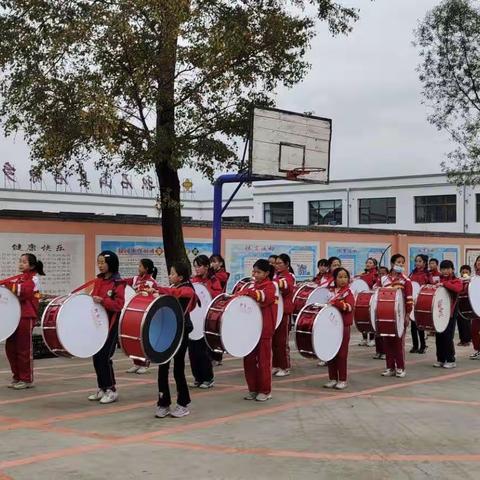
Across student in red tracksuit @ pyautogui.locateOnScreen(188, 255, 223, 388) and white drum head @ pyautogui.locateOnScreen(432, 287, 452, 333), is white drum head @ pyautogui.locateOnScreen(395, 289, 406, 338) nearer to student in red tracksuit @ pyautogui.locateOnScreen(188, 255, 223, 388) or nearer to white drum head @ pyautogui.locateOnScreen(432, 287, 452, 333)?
white drum head @ pyautogui.locateOnScreen(432, 287, 452, 333)

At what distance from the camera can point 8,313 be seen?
332 inches

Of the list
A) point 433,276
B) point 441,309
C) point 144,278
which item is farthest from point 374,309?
point 144,278

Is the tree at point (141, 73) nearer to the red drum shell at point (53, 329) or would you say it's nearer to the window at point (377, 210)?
the red drum shell at point (53, 329)

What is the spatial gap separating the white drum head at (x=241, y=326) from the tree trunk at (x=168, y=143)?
382 cm

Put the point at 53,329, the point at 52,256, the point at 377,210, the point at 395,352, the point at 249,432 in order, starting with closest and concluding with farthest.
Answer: the point at 249,432 < the point at 53,329 < the point at 395,352 < the point at 52,256 < the point at 377,210

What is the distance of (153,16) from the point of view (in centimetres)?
1081

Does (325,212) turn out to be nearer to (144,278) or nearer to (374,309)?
(374,309)

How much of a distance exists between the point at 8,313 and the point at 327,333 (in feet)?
12.2

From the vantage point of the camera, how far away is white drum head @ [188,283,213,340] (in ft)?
28.7

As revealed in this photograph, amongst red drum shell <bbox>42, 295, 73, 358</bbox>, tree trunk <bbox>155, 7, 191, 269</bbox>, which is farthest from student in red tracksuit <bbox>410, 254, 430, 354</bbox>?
red drum shell <bbox>42, 295, 73, 358</bbox>

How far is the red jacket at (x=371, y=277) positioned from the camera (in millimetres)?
12836

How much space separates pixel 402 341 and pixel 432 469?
4.48m

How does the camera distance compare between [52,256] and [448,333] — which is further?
[52,256]

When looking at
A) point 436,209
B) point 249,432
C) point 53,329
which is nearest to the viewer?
point 249,432
